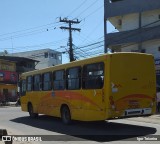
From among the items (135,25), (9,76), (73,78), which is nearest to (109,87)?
(73,78)

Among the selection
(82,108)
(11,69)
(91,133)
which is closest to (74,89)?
(82,108)

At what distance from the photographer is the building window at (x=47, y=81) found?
67.2 feet

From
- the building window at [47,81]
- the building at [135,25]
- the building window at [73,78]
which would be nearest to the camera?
the building window at [73,78]

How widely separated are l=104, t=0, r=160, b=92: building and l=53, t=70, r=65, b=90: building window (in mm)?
18243

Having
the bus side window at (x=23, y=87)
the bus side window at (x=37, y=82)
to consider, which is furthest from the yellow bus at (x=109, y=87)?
the bus side window at (x=23, y=87)

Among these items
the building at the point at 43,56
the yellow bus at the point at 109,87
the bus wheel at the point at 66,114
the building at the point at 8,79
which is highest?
the building at the point at 43,56

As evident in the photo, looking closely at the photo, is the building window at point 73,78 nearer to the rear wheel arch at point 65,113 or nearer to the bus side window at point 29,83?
the rear wheel arch at point 65,113

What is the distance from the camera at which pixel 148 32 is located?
38.5 metres

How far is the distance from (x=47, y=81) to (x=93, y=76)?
5.38 m

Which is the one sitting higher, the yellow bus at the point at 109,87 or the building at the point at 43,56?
the building at the point at 43,56

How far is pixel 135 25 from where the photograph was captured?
41.4 meters

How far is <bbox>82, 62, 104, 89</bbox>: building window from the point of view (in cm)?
1538

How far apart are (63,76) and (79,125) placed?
94.0 inches

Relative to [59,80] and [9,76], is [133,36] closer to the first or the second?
[59,80]
